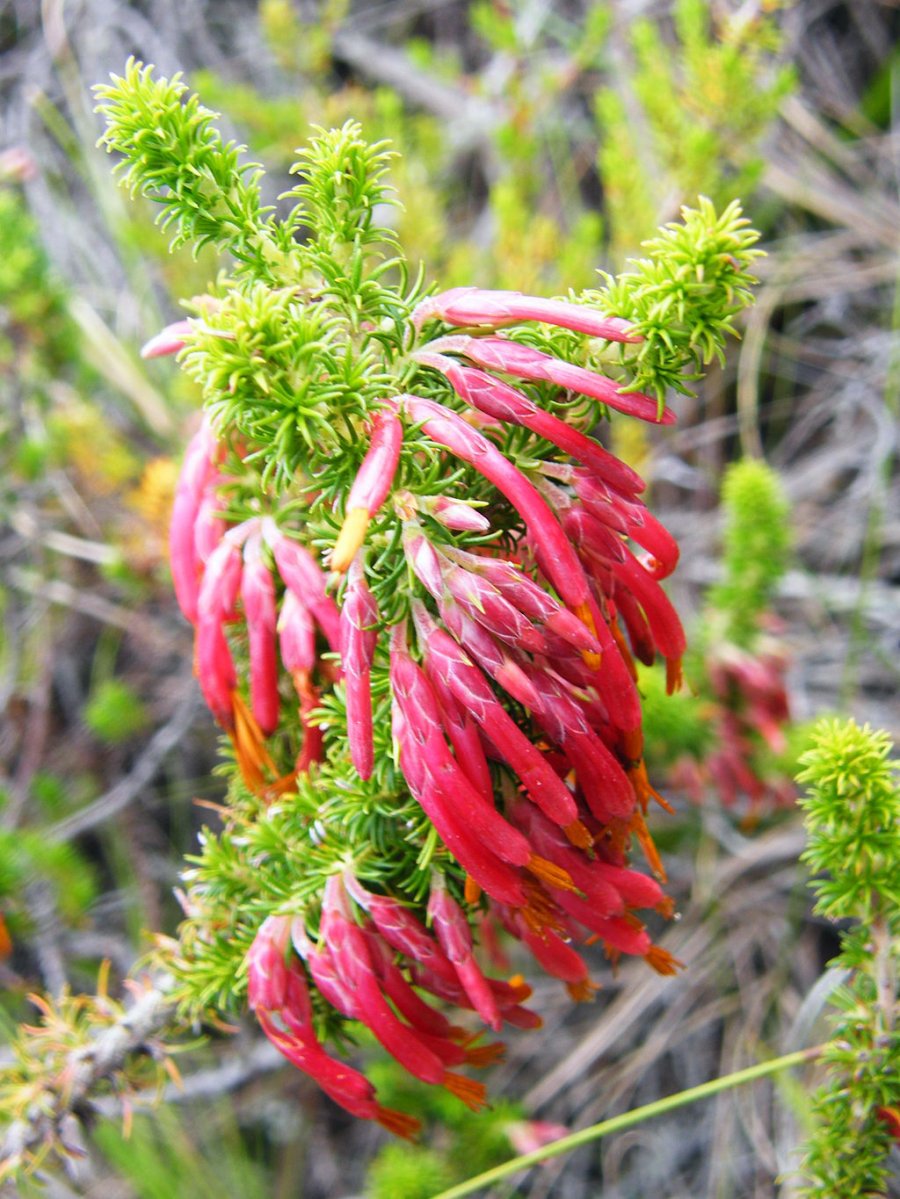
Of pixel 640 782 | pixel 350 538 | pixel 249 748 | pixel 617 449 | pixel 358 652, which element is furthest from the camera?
pixel 617 449

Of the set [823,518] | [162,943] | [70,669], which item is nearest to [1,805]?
[70,669]

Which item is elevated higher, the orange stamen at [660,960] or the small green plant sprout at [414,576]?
the small green plant sprout at [414,576]

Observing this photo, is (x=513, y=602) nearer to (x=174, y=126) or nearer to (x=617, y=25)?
(x=174, y=126)

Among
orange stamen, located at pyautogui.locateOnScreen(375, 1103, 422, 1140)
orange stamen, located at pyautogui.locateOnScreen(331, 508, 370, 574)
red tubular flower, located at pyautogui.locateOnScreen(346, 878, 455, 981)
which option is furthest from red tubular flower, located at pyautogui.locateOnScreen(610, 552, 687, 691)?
orange stamen, located at pyautogui.locateOnScreen(375, 1103, 422, 1140)

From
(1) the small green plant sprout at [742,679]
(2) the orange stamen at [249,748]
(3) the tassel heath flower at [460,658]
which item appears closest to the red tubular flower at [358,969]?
(3) the tassel heath flower at [460,658]

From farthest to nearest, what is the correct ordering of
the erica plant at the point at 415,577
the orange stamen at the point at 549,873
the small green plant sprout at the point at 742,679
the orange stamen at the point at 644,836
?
the small green plant sprout at the point at 742,679 → the orange stamen at the point at 644,836 → the orange stamen at the point at 549,873 → the erica plant at the point at 415,577

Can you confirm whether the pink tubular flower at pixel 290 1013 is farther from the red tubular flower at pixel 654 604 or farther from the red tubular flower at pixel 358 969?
the red tubular flower at pixel 654 604

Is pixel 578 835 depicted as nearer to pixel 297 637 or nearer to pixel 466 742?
pixel 466 742

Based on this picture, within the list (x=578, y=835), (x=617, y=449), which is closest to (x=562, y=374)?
(x=578, y=835)

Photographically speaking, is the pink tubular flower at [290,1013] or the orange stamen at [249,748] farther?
the orange stamen at [249,748]
